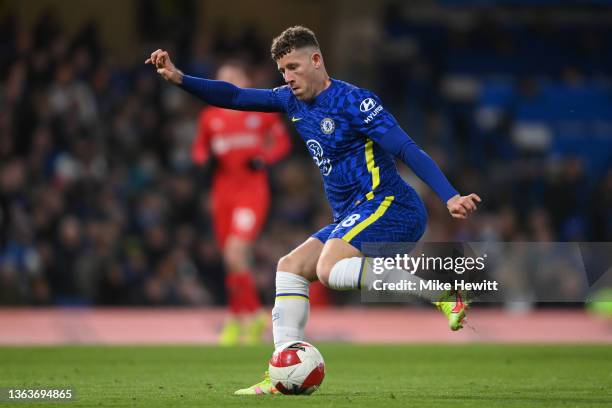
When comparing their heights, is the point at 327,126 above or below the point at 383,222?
above

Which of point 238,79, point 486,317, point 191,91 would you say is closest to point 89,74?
point 238,79

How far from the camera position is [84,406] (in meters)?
6.00

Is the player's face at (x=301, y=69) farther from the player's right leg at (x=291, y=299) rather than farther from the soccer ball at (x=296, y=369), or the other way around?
the soccer ball at (x=296, y=369)

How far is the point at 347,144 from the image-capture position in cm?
673

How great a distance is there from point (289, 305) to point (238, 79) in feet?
17.4

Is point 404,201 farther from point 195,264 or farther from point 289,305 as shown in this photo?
point 195,264

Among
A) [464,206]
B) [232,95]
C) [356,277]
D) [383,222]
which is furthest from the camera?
[232,95]

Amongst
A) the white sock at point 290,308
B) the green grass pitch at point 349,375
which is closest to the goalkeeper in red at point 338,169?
the white sock at point 290,308

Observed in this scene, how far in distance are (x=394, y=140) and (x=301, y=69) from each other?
2.25 ft

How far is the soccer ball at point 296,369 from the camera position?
21.2 ft

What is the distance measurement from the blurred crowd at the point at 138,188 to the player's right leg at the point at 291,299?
27.2ft

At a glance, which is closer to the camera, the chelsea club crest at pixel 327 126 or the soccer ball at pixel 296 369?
the soccer ball at pixel 296 369

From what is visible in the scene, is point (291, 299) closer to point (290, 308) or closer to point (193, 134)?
point (290, 308)

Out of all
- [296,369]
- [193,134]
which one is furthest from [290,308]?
[193,134]
